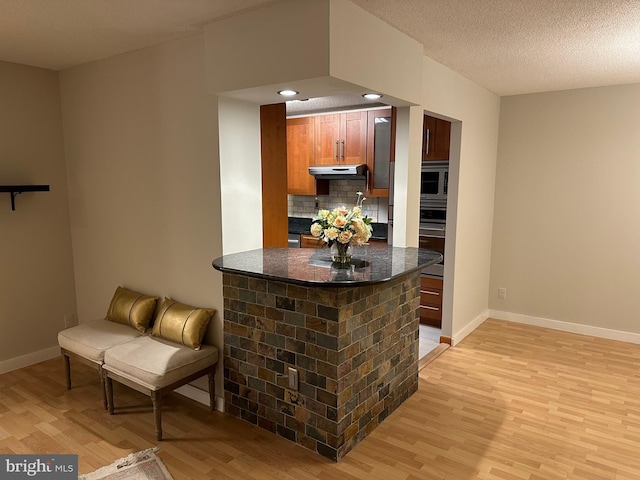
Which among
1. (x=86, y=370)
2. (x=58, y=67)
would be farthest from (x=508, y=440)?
(x=58, y=67)

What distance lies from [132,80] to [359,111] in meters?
2.44

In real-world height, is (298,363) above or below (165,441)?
above

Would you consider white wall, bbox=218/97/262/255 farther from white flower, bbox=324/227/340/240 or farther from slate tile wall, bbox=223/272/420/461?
white flower, bbox=324/227/340/240

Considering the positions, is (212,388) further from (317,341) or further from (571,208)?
(571,208)

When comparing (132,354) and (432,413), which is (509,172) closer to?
(432,413)

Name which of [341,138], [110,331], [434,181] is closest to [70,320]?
[110,331]

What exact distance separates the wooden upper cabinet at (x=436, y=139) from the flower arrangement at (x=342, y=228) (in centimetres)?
214

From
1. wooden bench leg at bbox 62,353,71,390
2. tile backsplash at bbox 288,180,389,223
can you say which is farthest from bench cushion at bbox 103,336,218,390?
tile backsplash at bbox 288,180,389,223

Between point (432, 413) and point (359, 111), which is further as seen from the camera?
point (359, 111)

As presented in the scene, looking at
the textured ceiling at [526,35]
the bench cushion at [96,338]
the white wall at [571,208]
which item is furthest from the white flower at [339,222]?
the white wall at [571,208]

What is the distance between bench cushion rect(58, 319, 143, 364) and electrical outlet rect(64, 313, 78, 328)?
854 mm

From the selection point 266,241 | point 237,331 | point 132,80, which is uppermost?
point 132,80

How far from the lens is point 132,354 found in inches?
109

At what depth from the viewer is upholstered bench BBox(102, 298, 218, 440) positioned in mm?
2627
